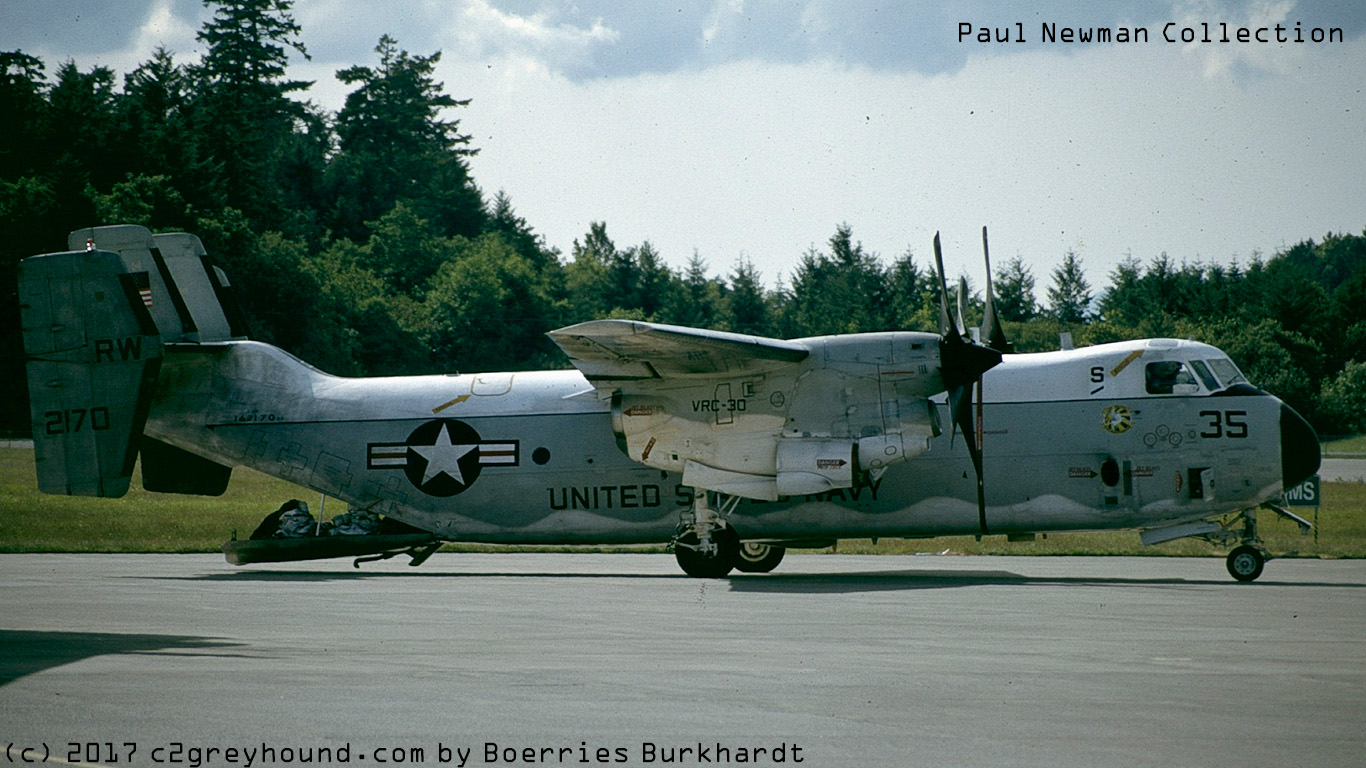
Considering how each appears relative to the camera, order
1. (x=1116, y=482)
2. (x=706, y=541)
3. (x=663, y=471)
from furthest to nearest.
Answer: (x=663, y=471) → (x=706, y=541) → (x=1116, y=482)

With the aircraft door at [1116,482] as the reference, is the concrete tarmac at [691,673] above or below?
below

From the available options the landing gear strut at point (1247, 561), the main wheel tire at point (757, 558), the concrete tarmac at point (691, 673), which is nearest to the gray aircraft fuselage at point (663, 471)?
the landing gear strut at point (1247, 561)

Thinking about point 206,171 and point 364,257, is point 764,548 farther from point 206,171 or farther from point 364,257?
point 364,257

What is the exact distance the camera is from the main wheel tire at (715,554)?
73.4ft

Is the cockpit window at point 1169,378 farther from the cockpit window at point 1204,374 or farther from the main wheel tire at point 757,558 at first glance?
the main wheel tire at point 757,558

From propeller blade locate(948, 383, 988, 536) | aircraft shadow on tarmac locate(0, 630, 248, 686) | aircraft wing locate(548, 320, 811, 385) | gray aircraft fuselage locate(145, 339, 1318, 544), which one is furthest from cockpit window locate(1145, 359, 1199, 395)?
aircraft shadow on tarmac locate(0, 630, 248, 686)

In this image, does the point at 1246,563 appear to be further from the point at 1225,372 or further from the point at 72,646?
the point at 72,646

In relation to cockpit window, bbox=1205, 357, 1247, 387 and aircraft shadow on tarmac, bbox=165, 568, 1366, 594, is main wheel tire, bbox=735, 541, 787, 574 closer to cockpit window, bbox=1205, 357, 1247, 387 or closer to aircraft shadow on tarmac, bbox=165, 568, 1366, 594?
aircraft shadow on tarmac, bbox=165, 568, 1366, 594

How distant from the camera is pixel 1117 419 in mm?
21500

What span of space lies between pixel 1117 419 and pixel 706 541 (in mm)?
7003

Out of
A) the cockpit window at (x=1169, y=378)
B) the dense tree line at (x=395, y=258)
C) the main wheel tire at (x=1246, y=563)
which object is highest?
the dense tree line at (x=395, y=258)

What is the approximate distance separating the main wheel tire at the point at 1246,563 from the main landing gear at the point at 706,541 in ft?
26.0

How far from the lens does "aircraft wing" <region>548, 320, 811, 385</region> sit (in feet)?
65.2

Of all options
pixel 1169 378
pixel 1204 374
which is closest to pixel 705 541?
pixel 1169 378
